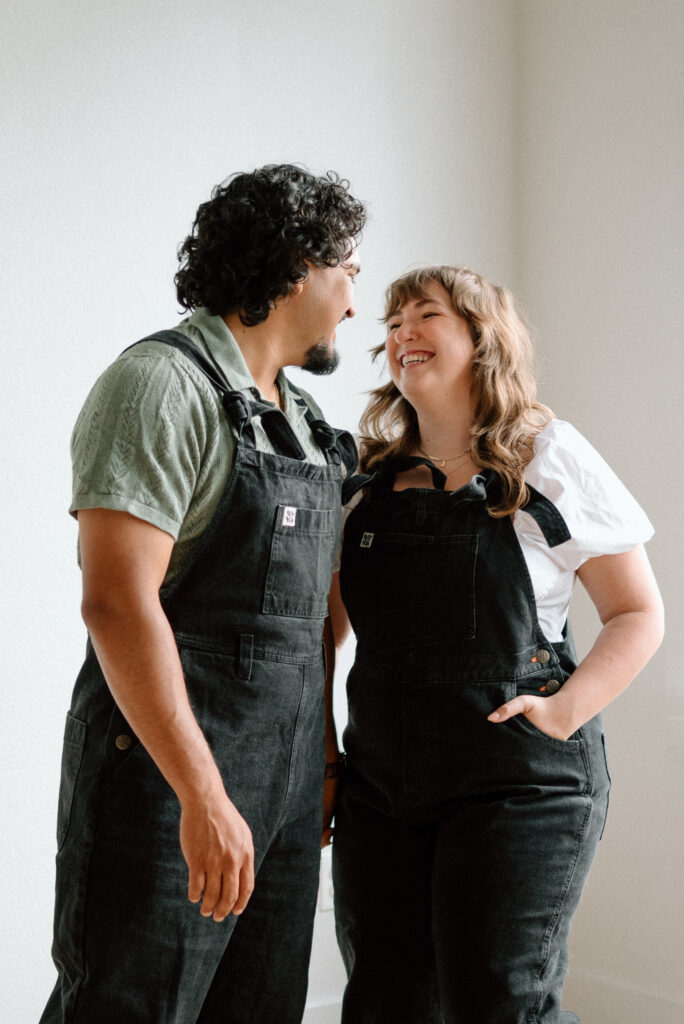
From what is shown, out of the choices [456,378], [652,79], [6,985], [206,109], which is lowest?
[6,985]

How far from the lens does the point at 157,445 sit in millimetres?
1167

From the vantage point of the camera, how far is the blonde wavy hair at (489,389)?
157cm

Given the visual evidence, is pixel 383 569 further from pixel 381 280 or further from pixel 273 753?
pixel 381 280

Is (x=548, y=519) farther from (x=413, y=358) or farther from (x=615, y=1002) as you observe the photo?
(x=615, y=1002)

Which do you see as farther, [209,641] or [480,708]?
[480,708]

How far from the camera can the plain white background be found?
1.92 metres

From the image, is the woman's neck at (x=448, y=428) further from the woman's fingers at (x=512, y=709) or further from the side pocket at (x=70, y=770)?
the side pocket at (x=70, y=770)

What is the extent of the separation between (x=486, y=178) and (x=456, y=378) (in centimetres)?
131

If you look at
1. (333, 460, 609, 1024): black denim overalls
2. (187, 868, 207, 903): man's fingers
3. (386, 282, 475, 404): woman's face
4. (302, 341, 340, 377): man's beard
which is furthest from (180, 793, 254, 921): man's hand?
(386, 282, 475, 404): woman's face

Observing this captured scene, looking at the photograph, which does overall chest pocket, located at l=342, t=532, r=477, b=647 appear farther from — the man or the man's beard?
the man's beard

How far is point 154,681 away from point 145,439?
11.0 inches

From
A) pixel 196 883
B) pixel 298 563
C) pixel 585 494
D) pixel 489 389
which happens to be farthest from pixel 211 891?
pixel 489 389

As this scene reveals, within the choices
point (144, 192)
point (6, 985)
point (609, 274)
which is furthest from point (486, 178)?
point (6, 985)

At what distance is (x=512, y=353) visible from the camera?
1.68 metres
